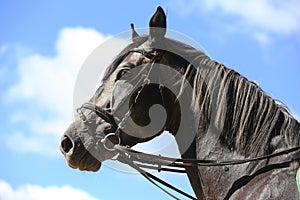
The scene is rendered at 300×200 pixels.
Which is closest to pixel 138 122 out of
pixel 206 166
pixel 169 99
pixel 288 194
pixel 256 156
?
pixel 169 99

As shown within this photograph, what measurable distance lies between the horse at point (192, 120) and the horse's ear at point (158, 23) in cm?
1

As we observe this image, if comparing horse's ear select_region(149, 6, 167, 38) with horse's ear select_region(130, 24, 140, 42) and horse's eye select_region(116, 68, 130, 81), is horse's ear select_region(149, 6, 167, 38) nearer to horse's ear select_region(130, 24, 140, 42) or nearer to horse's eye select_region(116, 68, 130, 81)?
horse's ear select_region(130, 24, 140, 42)

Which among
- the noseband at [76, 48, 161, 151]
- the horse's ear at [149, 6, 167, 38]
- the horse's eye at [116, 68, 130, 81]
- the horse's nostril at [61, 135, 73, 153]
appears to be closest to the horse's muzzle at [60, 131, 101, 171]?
the horse's nostril at [61, 135, 73, 153]

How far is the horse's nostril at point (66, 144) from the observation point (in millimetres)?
7750

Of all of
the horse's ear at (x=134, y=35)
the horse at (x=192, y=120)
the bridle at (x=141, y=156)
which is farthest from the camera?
the horse's ear at (x=134, y=35)

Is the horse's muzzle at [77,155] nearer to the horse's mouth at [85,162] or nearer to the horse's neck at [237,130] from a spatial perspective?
the horse's mouth at [85,162]

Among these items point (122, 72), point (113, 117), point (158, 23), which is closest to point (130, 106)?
point (113, 117)

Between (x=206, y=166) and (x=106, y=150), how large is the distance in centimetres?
117

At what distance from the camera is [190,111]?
742cm

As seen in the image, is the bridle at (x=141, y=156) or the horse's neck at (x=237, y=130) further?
the bridle at (x=141, y=156)

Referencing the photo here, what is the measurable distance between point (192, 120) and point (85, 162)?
1.31 meters

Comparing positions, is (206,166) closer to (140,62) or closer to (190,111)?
(190,111)

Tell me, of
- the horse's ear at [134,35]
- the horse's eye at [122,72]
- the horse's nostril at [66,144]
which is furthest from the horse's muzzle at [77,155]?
the horse's ear at [134,35]

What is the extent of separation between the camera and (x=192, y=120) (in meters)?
7.39
